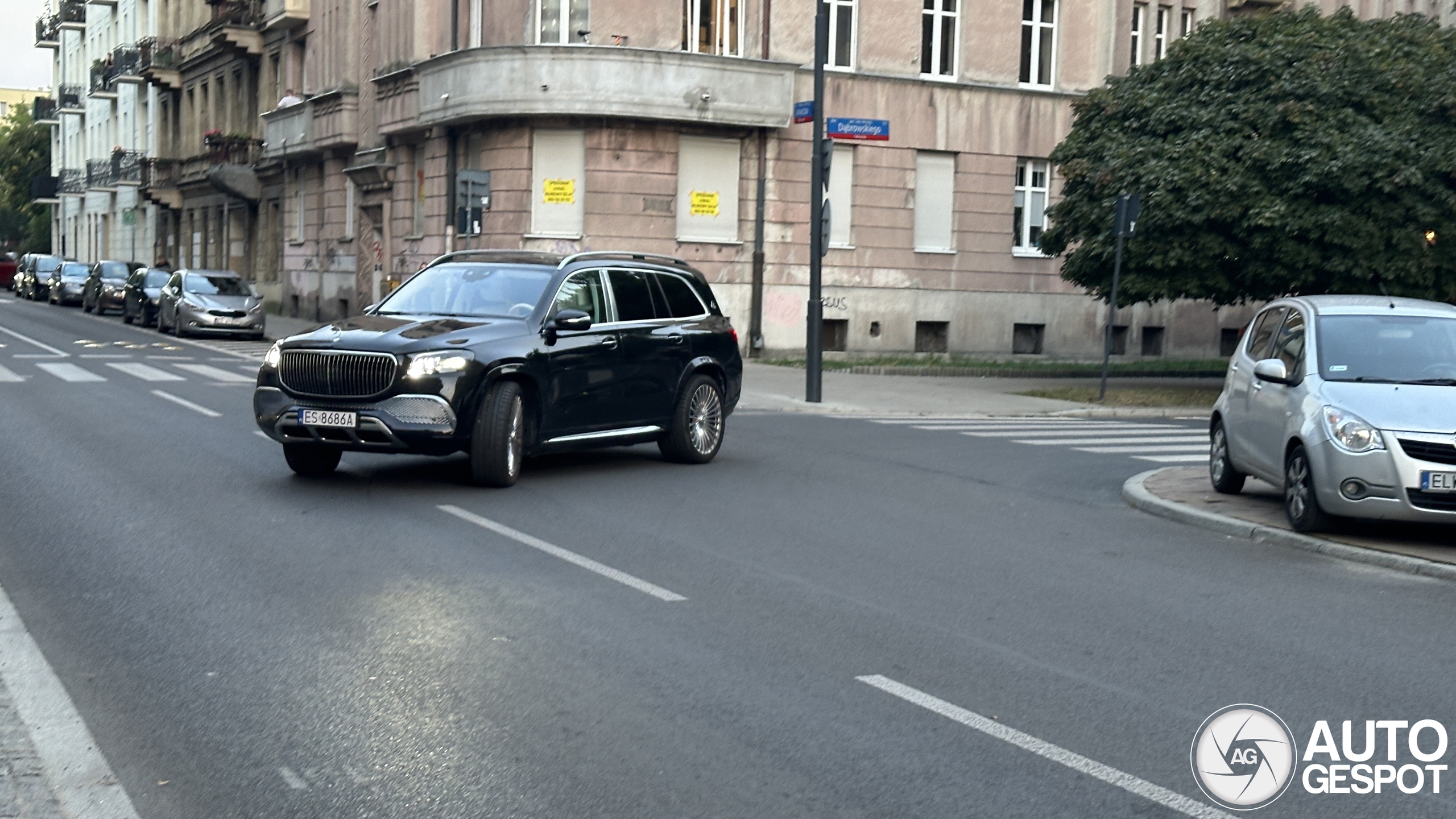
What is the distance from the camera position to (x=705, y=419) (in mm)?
14375

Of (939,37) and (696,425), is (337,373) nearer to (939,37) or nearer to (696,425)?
(696,425)

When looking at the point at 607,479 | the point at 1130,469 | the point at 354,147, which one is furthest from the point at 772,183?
the point at 607,479

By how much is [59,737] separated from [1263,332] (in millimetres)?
9620

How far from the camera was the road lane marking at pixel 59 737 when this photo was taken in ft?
15.6

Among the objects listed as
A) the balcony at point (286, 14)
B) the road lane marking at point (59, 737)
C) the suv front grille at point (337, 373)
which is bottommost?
the road lane marking at point (59, 737)

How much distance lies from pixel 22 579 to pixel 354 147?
111 ft

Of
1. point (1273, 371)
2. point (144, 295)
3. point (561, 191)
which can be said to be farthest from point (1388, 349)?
point (144, 295)

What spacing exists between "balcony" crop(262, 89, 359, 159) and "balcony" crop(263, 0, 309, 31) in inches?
94.3

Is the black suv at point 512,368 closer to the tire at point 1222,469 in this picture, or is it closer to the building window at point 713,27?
the tire at point 1222,469

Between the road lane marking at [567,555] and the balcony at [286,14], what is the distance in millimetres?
36202

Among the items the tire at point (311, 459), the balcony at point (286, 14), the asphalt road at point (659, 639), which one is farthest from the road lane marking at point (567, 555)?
the balcony at point (286, 14)

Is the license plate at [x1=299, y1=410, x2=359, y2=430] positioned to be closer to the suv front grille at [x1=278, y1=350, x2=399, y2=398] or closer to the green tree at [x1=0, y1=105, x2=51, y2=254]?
the suv front grille at [x1=278, y1=350, x2=399, y2=398]

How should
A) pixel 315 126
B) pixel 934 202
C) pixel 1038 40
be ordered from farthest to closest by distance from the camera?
1. pixel 315 126
2. pixel 1038 40
3. pixel 934 202

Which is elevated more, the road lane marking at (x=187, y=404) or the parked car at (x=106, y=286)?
the parked car at (x=106, y=286)
